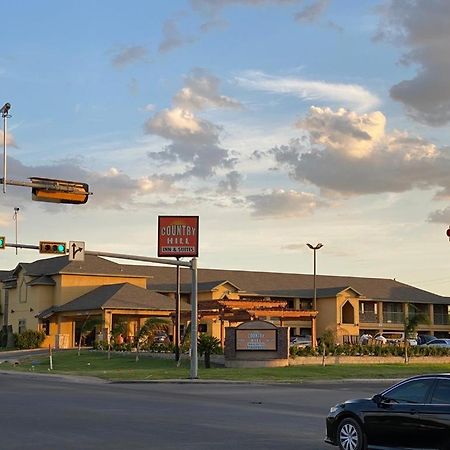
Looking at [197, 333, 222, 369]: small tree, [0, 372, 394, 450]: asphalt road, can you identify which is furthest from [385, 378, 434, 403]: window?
[197, 333, 222, 369]: small tree

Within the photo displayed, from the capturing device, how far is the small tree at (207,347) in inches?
1876

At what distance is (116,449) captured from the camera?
14797mm

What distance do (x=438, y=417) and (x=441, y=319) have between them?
86019 millimetres

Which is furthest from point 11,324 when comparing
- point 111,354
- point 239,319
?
point 239,319

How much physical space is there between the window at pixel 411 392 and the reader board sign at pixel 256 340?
3354 cm

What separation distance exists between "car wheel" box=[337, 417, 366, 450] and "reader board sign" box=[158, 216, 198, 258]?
32828 mm

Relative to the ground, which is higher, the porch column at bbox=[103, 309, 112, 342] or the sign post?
the sign post

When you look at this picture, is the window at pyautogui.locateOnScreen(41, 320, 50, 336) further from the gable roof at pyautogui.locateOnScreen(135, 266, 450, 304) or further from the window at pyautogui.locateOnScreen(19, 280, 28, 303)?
the gable roof at pyautogui.locateOnScreen(135, 266, 450, 304)

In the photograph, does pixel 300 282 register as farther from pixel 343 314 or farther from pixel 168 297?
pixel 168 297

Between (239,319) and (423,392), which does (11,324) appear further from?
(423,392)

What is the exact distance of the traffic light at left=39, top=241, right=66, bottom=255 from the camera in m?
34.1

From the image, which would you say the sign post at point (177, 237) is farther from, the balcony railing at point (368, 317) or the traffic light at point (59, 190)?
the balcony railing at point (368, 317)

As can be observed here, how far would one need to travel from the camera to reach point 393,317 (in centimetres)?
9262

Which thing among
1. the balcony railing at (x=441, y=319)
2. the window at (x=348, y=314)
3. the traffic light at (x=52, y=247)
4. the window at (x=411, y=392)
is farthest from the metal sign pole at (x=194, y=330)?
the balcony railing at (x=441, y=319)
